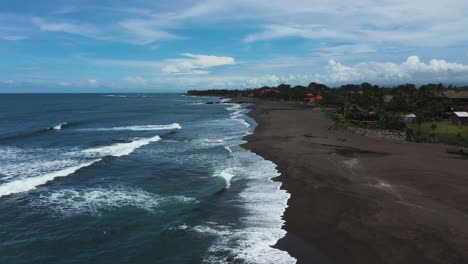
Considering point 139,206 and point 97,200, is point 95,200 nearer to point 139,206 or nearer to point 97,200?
point 97,200

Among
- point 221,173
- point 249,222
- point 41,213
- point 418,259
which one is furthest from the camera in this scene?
point 221,173

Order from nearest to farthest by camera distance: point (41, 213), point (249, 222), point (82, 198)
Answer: point (249, 222), point (41, 213), point (82, 198)

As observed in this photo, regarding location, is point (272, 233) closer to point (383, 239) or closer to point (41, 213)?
point (383, 239)

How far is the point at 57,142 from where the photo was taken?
43031 millimetres

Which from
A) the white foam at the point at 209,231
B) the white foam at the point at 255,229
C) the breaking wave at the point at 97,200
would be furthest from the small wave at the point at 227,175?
the white foam at the point at 209,231

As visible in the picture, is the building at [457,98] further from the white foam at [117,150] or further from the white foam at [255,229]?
the white foam at [117,150]

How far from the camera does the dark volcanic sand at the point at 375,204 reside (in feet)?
46.9

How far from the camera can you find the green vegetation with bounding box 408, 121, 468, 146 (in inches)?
1375

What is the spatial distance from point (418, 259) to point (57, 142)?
134ft

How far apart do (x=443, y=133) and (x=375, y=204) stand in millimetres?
23190

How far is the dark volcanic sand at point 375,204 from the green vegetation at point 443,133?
1.88m

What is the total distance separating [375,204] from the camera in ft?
62.5

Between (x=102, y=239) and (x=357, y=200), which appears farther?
(x=357, y=200)

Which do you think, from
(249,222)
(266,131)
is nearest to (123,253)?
(249,222)
